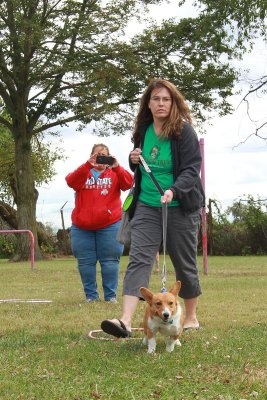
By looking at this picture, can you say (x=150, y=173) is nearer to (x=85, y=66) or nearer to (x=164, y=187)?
(x=164, y=187)

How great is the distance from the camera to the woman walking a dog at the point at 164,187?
6.03m

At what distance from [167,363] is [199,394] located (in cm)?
83

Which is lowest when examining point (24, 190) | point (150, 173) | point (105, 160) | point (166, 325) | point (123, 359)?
point (123, 359)

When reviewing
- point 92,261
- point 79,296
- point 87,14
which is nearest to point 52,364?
point 92,261

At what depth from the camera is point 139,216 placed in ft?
20.3

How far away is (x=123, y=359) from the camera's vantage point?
5.44m

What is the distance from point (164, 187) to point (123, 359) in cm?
141

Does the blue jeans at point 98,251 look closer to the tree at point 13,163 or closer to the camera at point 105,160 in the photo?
the camera at point 105,160

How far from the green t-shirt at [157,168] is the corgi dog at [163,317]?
0.74m

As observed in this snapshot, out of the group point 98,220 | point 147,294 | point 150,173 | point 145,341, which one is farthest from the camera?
point 98,220

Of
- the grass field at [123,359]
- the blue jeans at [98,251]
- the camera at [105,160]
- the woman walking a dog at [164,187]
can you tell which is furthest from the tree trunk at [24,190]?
the woman walking a dog at [164,187]

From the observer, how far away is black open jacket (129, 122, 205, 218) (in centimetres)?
603

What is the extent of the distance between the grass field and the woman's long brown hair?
5.37 ft

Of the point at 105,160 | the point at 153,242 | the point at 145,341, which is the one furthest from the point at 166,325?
the point at 105,160
